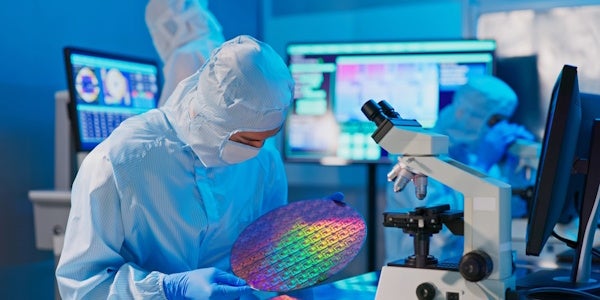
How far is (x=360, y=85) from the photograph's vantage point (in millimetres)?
4035

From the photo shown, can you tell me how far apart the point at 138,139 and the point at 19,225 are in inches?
66.5

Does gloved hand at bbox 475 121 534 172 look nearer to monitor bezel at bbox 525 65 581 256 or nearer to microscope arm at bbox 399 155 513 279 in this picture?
monitor bezel at bbox 525 65 581 256

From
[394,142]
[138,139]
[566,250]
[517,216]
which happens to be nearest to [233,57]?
[138,139]

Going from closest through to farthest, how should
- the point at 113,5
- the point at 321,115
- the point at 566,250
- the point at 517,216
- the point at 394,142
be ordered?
1. the point at 394,142
2. the point at 566,250
3. the point at 517,216
4. the point at 113,5
5. the point at 321,115

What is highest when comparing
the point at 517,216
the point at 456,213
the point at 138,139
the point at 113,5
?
the point at 113,5

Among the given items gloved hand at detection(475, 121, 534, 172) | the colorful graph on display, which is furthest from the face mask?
gloved hand at detection(475, 121, 534, 172)

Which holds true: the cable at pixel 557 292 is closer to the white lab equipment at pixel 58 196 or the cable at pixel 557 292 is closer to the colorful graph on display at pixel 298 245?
the colorful graph on display at pixel 298 245

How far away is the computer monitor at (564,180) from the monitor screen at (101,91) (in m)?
1.84

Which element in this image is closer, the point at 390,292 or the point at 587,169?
the point at 390,292

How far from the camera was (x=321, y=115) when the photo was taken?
4082 mm

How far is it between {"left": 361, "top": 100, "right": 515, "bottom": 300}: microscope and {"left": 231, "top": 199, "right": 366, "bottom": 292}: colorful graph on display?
154mm

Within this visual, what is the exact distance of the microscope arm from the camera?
131cm

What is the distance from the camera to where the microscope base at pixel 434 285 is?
131 centimetres

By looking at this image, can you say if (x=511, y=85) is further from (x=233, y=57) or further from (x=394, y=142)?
(x=394, y=142)
